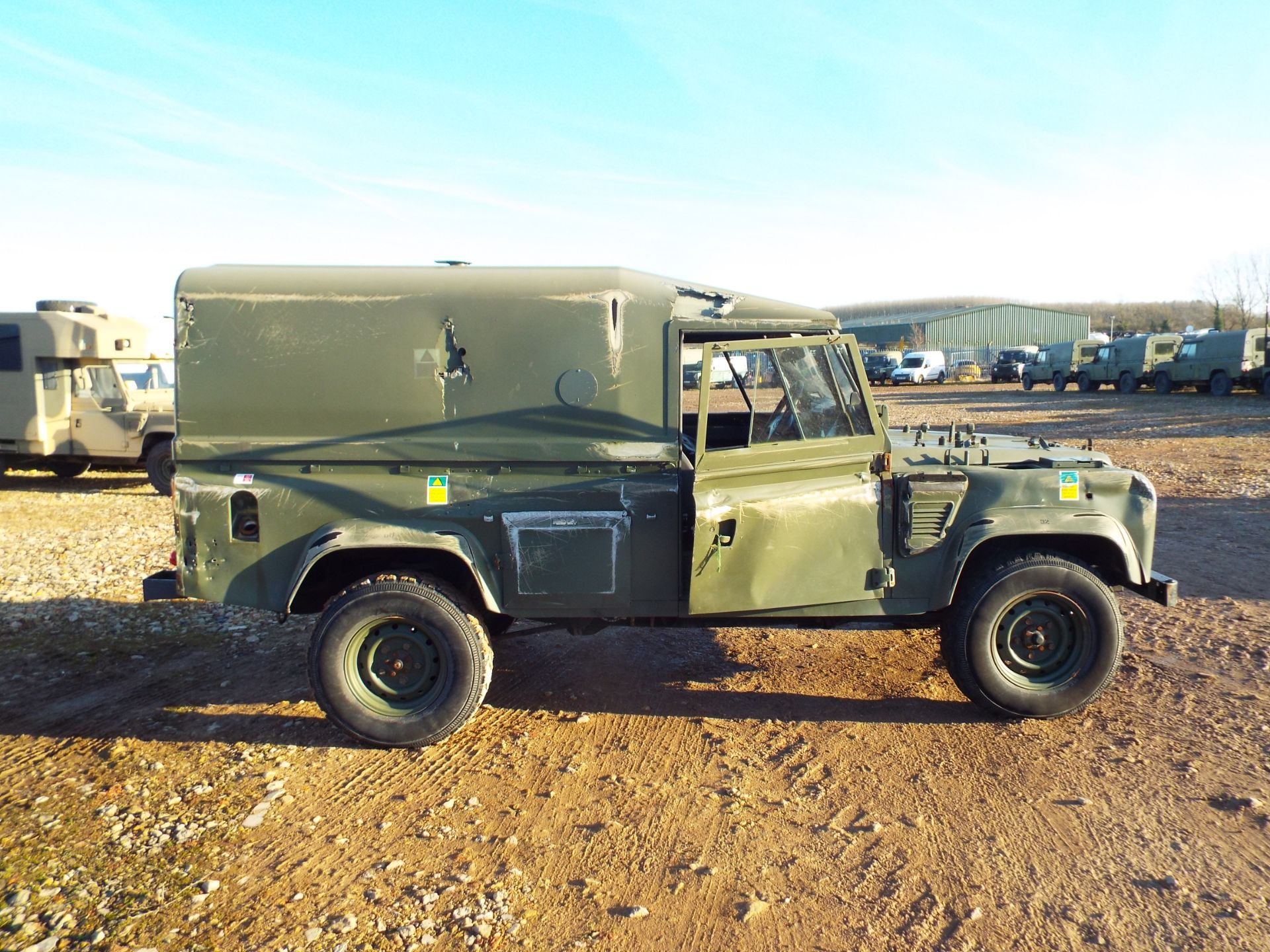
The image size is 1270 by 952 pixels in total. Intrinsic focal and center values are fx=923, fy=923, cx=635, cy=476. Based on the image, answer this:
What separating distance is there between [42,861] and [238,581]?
1419mm

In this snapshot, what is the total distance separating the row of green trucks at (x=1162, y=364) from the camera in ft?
91.5

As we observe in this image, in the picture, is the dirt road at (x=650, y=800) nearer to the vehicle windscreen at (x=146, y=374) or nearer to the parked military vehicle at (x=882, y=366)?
the vehicle windscreen at (x=146, y=374)

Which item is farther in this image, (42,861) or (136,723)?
(136,723)

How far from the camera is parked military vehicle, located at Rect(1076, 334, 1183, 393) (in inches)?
1241

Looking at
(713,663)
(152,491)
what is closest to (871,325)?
(152,491)

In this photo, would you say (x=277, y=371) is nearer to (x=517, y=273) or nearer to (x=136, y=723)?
(x=517, y=273)

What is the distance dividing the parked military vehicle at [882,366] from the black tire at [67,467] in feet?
120

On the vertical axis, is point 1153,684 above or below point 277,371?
below

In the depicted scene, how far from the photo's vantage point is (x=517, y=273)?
14.8ft

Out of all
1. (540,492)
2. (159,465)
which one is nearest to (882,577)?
(540,492)

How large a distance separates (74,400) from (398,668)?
1078 centimetres

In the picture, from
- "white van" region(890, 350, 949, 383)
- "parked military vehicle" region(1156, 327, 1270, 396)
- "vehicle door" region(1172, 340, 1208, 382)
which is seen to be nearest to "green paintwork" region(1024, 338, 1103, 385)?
"parked military vehicle" region(1156, 327, 1270, 396)

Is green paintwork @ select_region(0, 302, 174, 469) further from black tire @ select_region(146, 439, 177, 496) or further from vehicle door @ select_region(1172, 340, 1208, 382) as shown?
vehicle door @ select_region(1172, 340, 1208, 382)

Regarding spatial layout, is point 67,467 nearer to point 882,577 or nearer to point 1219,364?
point 882,577
